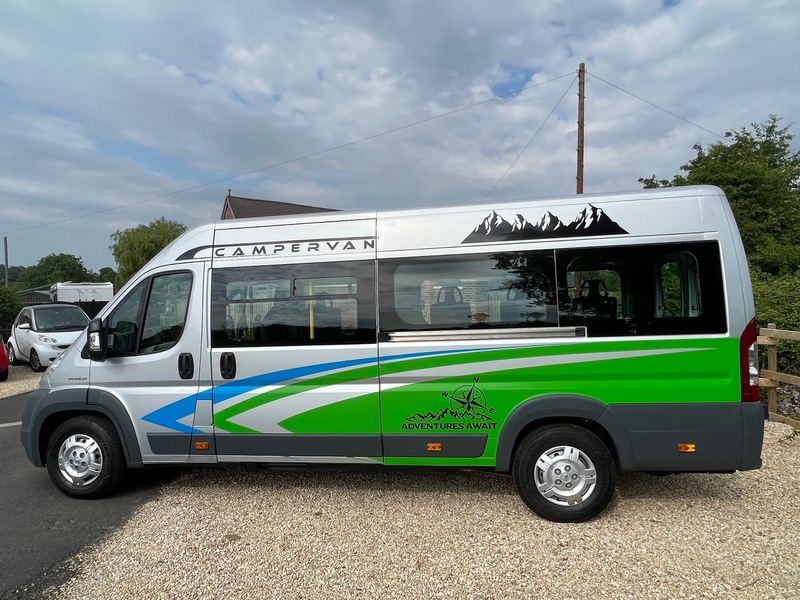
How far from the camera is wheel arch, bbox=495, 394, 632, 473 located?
11.9 ft

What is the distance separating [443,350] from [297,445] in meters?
1.43

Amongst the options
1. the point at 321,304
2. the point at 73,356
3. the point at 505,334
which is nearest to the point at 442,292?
the point at 505,334

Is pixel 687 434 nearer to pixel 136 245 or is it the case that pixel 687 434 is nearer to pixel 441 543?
pixel 441 543

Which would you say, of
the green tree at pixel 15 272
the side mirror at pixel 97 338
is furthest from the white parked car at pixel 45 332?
the green tree at pixel 15 272

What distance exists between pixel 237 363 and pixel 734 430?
148 inches

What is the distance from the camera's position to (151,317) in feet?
13.8

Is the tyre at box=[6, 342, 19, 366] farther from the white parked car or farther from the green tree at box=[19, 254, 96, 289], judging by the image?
the green tree at box=[19, 254, 96, 289]

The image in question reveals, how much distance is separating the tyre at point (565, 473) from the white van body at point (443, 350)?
2 cm

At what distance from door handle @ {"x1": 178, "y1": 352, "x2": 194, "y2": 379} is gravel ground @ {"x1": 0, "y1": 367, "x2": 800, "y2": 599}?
1126 millimetres

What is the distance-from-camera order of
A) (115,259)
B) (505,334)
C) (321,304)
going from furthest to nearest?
(115,259), (321,304), (505,334)

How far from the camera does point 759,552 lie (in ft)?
10.8

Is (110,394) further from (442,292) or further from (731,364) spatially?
(731,364)

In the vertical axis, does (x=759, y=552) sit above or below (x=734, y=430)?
below

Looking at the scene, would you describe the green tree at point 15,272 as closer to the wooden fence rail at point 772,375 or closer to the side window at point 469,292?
the side window at point 469,292
